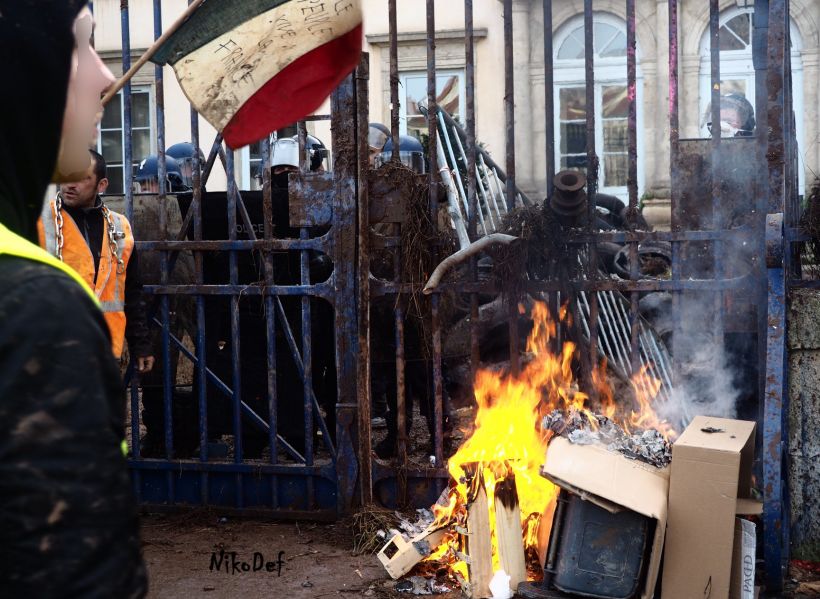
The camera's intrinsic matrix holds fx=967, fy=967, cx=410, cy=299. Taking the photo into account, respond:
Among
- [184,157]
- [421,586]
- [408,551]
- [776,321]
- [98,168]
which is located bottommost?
[421,586]

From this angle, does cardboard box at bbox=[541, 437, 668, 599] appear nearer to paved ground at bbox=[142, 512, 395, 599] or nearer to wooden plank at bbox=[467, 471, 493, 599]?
wooden plank at bbox=[467, 471, 493, 599]

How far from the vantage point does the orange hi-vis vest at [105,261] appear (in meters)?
5.20

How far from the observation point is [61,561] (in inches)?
43.1

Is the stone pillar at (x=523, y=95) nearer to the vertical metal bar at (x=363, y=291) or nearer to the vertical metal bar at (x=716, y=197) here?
the vertical metal bar at (x=363, y=291)

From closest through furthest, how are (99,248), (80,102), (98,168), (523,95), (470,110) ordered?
(80,102) < (470,110) < (99,248) < (98,168) < (523,95)

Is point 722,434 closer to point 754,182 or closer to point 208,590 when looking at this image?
point 754,182

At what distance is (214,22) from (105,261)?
202 centimetres

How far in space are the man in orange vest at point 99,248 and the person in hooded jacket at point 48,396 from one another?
13.4ft

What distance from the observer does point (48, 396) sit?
1.10 meters

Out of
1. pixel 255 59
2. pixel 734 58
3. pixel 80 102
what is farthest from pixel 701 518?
pixel 734 58

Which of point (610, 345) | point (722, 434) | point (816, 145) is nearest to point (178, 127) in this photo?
point (816, 145)

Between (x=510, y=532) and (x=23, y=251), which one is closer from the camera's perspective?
(x=23, y=251)

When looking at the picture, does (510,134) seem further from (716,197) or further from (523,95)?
(523,95)

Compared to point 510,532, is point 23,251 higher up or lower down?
higher up
